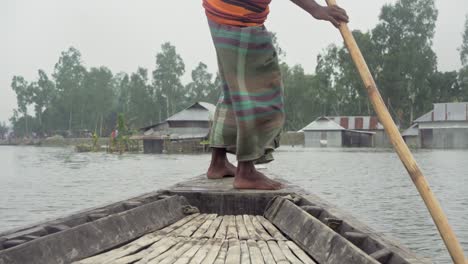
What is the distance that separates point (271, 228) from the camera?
2.23 m

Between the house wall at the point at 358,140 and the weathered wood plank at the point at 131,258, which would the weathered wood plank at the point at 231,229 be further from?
the house wall at the point at 358,140

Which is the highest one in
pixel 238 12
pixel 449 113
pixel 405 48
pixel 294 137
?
pixel 405 48

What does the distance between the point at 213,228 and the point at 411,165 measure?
0.91 m

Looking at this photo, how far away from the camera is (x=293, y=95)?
5409 centimetres

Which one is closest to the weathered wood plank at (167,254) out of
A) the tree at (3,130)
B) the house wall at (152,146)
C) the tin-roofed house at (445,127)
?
the house wall at (152,146)

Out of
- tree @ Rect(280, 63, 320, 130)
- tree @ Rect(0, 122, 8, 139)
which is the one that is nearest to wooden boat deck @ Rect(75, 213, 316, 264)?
tree @ Rect(280, 63, 320, 130)

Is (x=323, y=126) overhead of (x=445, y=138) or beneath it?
overhead

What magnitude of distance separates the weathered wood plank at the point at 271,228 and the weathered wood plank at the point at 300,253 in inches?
5.0

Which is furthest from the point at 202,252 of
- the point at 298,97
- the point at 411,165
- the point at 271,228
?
the point at 298,97

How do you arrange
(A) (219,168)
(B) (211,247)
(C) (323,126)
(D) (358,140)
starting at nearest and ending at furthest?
(B) (211,247) < (A) (219,168) < (C) (323,126) < (D) (358,140)

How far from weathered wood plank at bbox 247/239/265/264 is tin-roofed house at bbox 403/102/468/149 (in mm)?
39733

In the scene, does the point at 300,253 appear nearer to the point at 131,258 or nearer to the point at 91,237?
the point at 131,258

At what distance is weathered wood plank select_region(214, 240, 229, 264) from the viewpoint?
157 cm

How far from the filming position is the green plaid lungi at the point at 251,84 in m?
2.82
